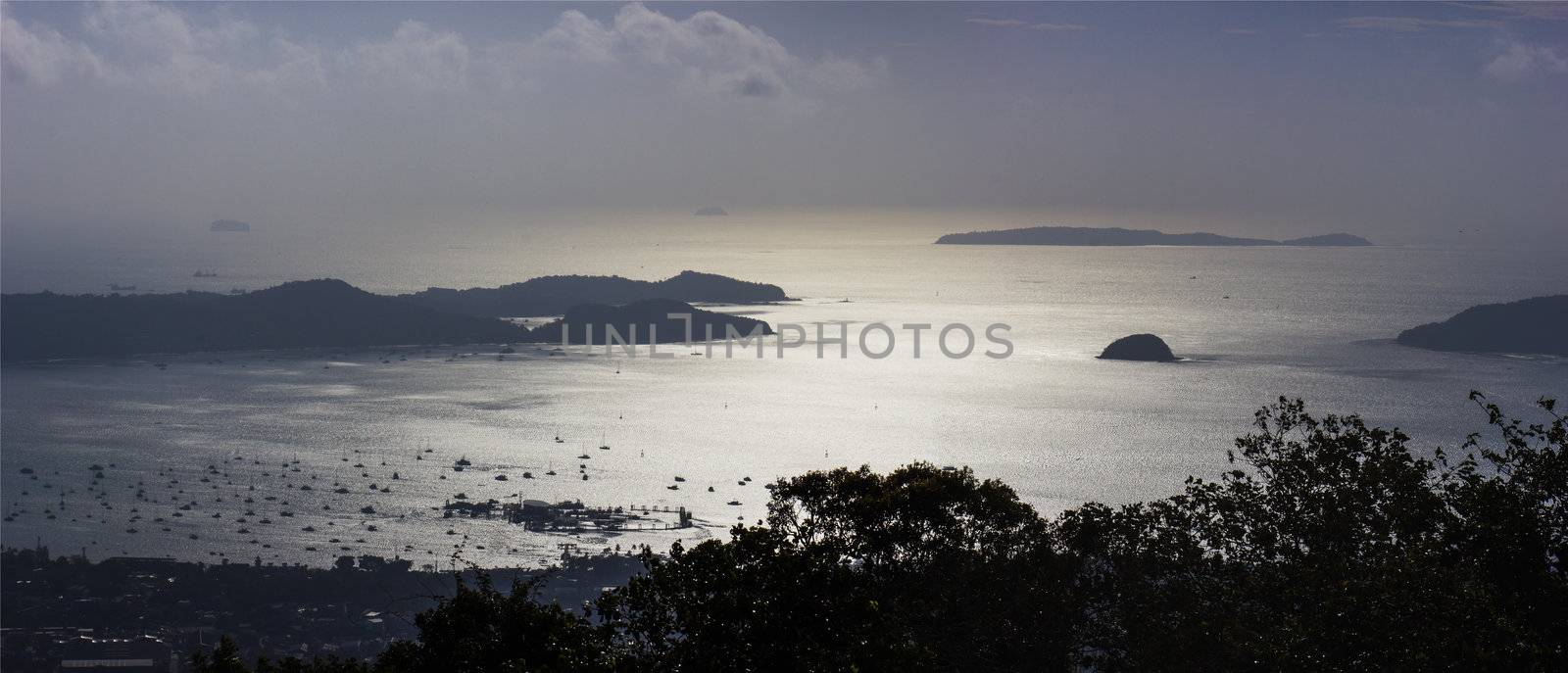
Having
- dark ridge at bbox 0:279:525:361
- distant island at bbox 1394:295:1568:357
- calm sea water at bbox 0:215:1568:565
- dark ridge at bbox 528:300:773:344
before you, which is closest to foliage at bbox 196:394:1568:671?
calm sea water at bbox 0:215:1568:565

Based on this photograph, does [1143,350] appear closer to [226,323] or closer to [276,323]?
[276,323]

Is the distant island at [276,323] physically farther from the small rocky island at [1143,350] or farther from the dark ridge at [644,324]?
the small rocky island at [1143,350]

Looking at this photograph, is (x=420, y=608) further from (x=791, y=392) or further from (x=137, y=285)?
(x=137, y=285)

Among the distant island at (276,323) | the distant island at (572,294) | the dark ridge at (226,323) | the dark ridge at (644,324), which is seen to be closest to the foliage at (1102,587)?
the dark ridge at (644,324)

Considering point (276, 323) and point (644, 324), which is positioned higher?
point (276, 323)

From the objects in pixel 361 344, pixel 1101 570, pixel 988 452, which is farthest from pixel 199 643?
pixel 361 344

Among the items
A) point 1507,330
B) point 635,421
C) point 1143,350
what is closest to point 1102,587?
point 635,421
